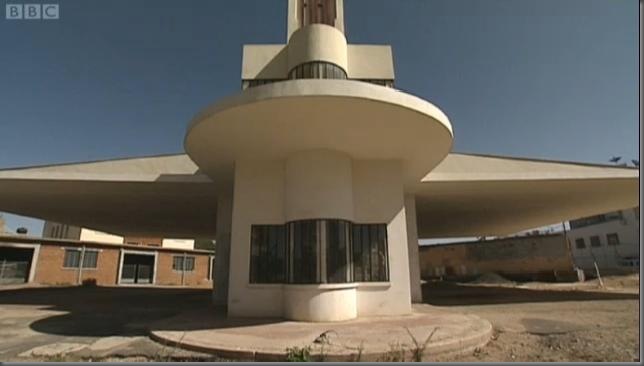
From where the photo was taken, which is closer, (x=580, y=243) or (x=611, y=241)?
(x=611, y=241)

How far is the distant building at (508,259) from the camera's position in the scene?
27.5 m

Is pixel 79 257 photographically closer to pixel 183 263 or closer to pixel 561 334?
pixel 183 263

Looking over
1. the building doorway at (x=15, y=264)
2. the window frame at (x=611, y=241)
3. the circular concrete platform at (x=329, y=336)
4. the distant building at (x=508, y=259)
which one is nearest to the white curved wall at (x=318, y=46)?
the circular concrete platform at (x=329, y=336)

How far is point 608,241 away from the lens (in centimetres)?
3900

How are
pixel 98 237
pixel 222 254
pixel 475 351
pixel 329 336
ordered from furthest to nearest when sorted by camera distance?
pixel 98 237
pixel 222 254
pixel 329 336
pixel 475 351

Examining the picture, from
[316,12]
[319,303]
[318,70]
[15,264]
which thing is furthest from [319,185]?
[15,264]

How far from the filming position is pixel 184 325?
736 centimetres

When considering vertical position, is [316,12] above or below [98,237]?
above

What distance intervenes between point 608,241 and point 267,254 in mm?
44998

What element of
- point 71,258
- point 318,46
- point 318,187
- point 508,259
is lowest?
point 508,259

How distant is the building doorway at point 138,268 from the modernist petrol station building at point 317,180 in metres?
15.9

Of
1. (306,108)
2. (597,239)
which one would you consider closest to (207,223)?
(306,108)

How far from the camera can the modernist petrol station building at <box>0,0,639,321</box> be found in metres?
7.46

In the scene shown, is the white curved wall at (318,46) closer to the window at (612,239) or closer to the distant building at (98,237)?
the distant building at (98,237)
